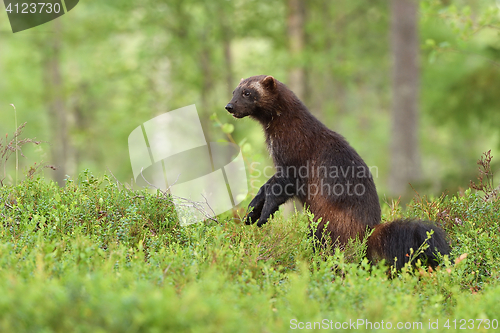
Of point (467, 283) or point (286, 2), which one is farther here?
→ point (286, 2)

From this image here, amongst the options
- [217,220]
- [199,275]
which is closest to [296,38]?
[217,220]

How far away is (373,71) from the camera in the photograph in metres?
18.4

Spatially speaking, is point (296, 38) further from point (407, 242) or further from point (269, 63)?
point (407, 242)

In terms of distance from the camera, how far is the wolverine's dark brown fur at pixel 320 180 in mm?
4039

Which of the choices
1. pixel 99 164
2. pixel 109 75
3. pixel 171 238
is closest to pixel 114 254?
pixel 171 238

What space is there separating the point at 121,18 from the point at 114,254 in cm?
1208

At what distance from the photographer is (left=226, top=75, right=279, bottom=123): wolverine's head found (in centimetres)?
493

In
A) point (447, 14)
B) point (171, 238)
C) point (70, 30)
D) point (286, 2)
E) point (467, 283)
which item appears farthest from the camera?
point (70, 30)

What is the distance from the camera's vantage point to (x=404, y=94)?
1160 centimetres

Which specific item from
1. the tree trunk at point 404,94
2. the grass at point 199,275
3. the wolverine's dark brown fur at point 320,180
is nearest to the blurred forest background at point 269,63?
the tree trunk at point 404,94

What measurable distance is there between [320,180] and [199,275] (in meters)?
1.73

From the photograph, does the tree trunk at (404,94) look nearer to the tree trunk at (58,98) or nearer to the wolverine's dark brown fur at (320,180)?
the wolverine's dark brown fur at (320,180)

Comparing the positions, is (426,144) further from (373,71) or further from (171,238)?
(171,238)

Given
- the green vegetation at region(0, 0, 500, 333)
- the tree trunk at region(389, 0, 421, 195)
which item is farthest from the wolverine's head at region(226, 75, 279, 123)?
the tree trunk at region(389, 0, 421, 195)
